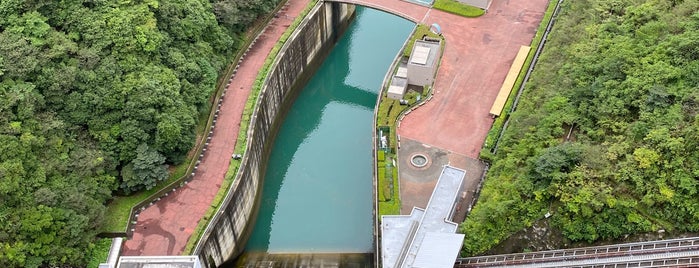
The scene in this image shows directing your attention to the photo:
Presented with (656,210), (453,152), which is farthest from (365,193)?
(656,210)

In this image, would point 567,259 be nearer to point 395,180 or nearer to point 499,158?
point 499,158

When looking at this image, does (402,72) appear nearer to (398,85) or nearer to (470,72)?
(398,85)

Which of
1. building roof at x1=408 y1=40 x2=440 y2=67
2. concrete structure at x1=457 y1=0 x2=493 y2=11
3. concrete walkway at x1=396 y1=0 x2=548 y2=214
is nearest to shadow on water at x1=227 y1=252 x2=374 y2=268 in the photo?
concrete walkway at x1=396 y1=0 x2=548 y2=214

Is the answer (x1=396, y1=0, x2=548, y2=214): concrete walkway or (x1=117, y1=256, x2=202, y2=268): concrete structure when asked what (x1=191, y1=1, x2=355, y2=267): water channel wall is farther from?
(x1=396, y1=0, x2=548, y2=214): concrete walkway

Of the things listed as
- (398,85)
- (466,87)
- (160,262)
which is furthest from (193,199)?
(466,87)

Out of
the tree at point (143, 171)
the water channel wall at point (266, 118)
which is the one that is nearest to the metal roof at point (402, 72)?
the water channel wall at point (266, 118)

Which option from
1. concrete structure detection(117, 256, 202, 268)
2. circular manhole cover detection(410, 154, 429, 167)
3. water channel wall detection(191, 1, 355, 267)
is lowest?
water channel wall detection(191, 1, 355, 267)
